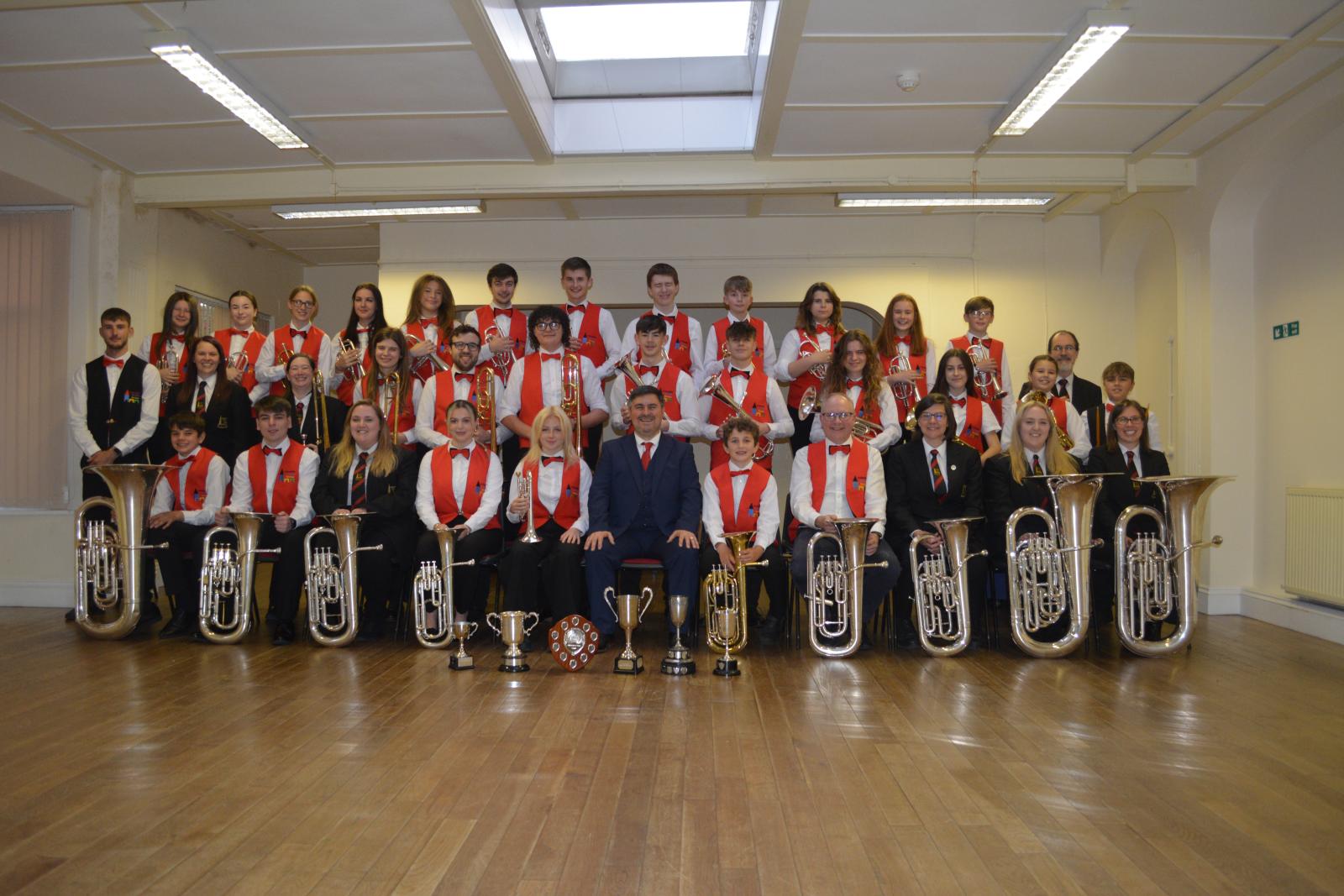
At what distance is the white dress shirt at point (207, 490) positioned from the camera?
574cm

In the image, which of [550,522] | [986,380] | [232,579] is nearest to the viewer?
[232,579]

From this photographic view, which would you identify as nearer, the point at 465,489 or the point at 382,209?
the point at 465,489

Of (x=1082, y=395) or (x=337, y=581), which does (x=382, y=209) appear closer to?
(x=337, y=581)

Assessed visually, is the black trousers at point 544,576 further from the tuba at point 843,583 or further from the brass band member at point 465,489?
the tuba at point 843,583

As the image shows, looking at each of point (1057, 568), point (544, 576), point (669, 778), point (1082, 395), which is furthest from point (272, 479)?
point (1082, 395)

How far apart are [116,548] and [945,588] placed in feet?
14.4

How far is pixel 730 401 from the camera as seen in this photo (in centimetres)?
586

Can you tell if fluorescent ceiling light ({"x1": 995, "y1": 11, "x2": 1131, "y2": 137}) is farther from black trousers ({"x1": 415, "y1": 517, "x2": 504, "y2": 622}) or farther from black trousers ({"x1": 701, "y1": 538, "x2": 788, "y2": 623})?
black trousers ({"x1": 415, "y1": 517, "x2": 504, "y2": 622})

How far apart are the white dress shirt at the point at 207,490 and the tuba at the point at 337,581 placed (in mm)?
898

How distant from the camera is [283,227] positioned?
9336 mm

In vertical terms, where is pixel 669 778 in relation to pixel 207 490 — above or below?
below

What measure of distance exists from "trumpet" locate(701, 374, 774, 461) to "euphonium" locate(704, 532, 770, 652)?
1093mm

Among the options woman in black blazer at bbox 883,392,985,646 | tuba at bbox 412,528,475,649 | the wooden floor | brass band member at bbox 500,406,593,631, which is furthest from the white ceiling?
the wooden floor

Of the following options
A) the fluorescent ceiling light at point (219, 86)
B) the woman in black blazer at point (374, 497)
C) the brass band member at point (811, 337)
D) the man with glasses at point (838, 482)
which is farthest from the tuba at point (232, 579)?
the brass band member at point (811, 337)
